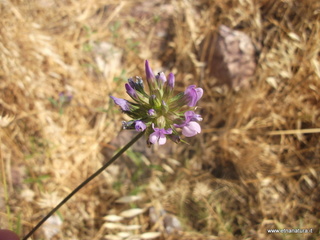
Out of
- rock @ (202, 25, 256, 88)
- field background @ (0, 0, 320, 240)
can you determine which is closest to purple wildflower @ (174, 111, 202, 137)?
field background @ (0, 0, 320, 240)

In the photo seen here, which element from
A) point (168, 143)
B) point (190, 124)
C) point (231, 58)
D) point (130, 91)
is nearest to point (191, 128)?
point (190, 124)

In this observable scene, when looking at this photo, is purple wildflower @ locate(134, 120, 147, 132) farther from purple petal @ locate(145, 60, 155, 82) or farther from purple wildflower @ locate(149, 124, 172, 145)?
purple petal @ locate(145, 60, 155, 82)

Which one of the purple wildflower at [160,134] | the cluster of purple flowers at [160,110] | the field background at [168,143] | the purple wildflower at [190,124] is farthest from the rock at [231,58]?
the purple wildflower at [160,134]

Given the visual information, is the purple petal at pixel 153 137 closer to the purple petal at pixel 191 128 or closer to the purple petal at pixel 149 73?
the purple petal at pixel 191 128

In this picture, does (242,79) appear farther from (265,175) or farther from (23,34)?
(23,34)

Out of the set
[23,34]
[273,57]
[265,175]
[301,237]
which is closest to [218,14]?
[273,57]
